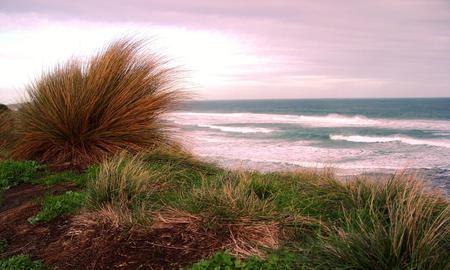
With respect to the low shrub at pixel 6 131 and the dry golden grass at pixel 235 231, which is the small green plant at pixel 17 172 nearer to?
the low shrub at pixel 6 131

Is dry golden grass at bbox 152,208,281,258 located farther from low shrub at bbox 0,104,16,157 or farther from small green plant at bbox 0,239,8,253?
low shrub at bbox 0,104,16,157

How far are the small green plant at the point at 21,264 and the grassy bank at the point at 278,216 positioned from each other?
63 centimetres

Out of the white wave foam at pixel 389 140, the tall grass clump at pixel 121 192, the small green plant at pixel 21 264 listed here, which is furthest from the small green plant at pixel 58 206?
the white wave foam at pixel 389 140

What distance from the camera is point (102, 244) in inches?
160

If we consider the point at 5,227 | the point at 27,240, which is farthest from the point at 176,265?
the point at 5,227

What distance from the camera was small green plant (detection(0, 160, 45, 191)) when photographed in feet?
21.5

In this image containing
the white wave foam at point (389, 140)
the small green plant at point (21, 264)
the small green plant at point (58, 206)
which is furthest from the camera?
the white wave foam at point (389, 140)

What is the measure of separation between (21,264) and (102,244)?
678 mm

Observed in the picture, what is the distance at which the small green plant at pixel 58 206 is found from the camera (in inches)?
192

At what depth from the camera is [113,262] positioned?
3.76 metres

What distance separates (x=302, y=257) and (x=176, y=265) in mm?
981

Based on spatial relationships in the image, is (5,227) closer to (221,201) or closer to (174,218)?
(174,218)

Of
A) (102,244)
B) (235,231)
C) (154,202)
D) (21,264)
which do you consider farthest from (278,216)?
(21,264)

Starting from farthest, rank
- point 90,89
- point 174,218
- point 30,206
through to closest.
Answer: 1. point 90,89
2. point 30,206
3. point 174,218
